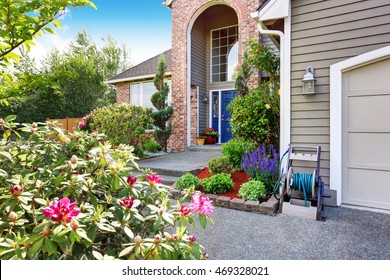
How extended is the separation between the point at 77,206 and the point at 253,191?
9.41ft

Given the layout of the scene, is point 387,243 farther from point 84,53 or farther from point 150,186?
point 84,53

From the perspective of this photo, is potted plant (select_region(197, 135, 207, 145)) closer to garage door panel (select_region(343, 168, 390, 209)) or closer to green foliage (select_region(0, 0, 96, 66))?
garage door panel (select_region(343, 168, 390, 209))

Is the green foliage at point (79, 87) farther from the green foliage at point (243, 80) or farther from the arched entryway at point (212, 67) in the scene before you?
the green foliage at point (243, 80)

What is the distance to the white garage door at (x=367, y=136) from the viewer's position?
347 centimetres

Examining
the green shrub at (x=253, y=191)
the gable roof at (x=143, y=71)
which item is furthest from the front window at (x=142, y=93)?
the green shrub at (x=253, y=191)

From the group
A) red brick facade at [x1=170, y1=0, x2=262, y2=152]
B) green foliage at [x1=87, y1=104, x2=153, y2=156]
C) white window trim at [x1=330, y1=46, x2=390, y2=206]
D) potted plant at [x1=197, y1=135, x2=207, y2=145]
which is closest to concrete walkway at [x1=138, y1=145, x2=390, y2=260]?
white window trim at [x1=330, y1=46, x2=390, y2=206]

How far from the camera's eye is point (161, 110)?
8930 millimetres

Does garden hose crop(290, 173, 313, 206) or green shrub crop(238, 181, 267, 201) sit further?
green shrub crop(238, 181, 267, 201)

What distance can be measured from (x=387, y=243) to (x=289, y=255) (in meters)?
1.10

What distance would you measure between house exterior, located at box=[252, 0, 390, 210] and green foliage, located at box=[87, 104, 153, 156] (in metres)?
4.57

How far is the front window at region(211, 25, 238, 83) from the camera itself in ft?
32.1

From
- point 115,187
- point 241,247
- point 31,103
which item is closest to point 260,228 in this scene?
point 241,247

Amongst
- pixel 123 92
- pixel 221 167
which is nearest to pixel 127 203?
pixel 221 167

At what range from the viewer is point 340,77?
12.0 feet
